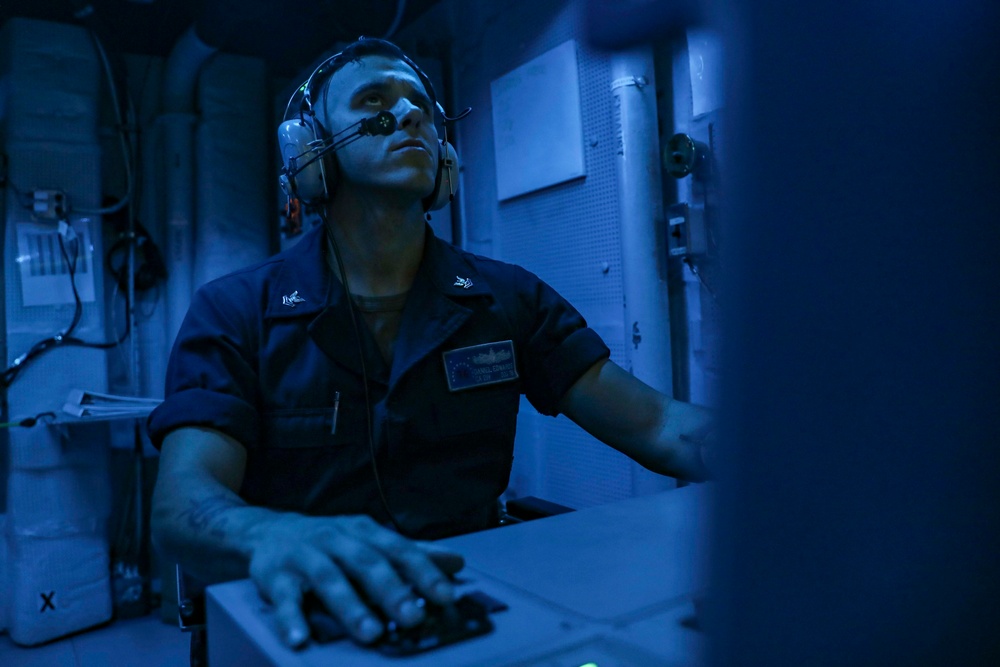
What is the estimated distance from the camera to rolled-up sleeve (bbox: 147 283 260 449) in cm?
112

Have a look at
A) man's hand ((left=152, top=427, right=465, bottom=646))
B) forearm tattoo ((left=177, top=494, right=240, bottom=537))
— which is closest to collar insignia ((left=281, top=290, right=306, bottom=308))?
forearm tattoo ((left=177, top=494, right=240, bottom=537))

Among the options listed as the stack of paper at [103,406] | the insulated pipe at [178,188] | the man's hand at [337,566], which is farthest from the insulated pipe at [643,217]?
the insulated pipe at [178,188]

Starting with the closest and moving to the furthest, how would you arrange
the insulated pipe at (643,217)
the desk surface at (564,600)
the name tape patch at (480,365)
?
the desk surface at (564,600)
the name tape patch at (480,365)
the insulated pipe at (643,217)

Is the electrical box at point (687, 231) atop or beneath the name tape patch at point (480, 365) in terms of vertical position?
atop

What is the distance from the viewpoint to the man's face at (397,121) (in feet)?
4.62

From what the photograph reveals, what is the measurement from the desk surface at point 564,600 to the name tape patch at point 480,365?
64 cm

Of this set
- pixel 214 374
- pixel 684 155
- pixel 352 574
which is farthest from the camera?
pixel 684 155

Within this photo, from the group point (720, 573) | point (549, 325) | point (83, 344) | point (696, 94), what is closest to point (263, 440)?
point (549, 325)

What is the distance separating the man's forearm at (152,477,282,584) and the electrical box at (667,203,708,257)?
1.33m

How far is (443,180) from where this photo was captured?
156 centimetres

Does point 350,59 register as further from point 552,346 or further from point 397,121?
point 552,346

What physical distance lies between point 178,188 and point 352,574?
10.8 ft

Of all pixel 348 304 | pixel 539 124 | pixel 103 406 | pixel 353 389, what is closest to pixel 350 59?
pixel 348 304

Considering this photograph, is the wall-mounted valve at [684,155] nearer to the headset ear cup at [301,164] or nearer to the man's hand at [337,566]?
the headset ear cup at [301,164]
